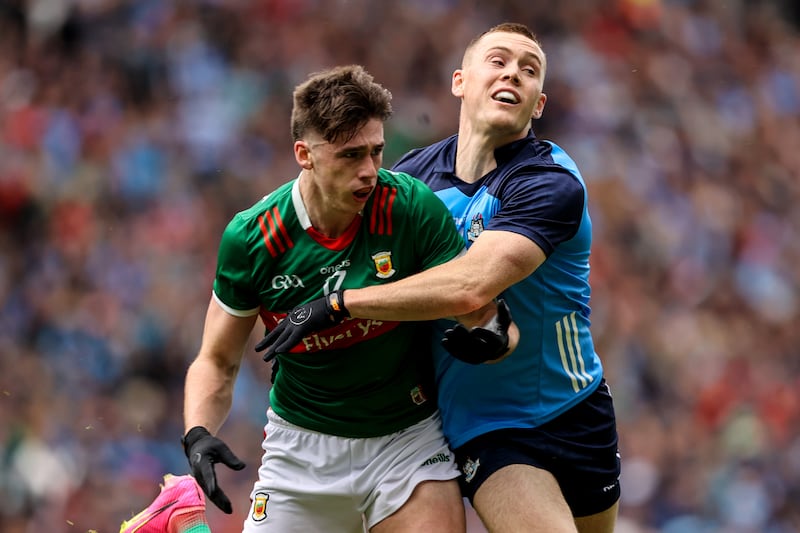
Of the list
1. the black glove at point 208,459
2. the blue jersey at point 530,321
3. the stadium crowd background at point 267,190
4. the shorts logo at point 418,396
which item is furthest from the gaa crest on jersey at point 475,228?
the stadium crowd background at point 267,190

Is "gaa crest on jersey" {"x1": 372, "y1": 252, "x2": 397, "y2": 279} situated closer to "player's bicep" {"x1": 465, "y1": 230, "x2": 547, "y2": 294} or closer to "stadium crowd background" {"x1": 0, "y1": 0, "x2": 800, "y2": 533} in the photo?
"player's bicep" {"x1": 465, "y1": 230, "x2": 547, "y2": 294}

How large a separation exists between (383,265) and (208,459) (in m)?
0.92

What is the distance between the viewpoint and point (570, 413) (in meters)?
4.67

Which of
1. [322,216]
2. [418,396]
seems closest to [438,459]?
[418,396]

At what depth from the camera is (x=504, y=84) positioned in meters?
4.77

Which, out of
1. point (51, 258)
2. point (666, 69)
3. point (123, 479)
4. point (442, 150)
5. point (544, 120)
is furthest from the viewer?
point (666, 69)

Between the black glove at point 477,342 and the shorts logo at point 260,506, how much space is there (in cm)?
102

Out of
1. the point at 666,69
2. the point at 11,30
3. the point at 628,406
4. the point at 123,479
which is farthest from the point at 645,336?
the point at 11,30

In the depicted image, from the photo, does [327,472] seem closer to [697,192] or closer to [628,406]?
[628,406]

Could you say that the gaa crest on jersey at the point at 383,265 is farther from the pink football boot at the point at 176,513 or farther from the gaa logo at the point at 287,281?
the pink football boot at the point at 176,513

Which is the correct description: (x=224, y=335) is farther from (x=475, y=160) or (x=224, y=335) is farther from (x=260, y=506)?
(x=475, y=160)

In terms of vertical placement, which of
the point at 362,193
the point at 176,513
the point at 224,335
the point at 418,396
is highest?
the point at 362,193

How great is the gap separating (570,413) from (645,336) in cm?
545

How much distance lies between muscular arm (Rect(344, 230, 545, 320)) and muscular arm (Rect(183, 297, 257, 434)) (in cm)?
59
